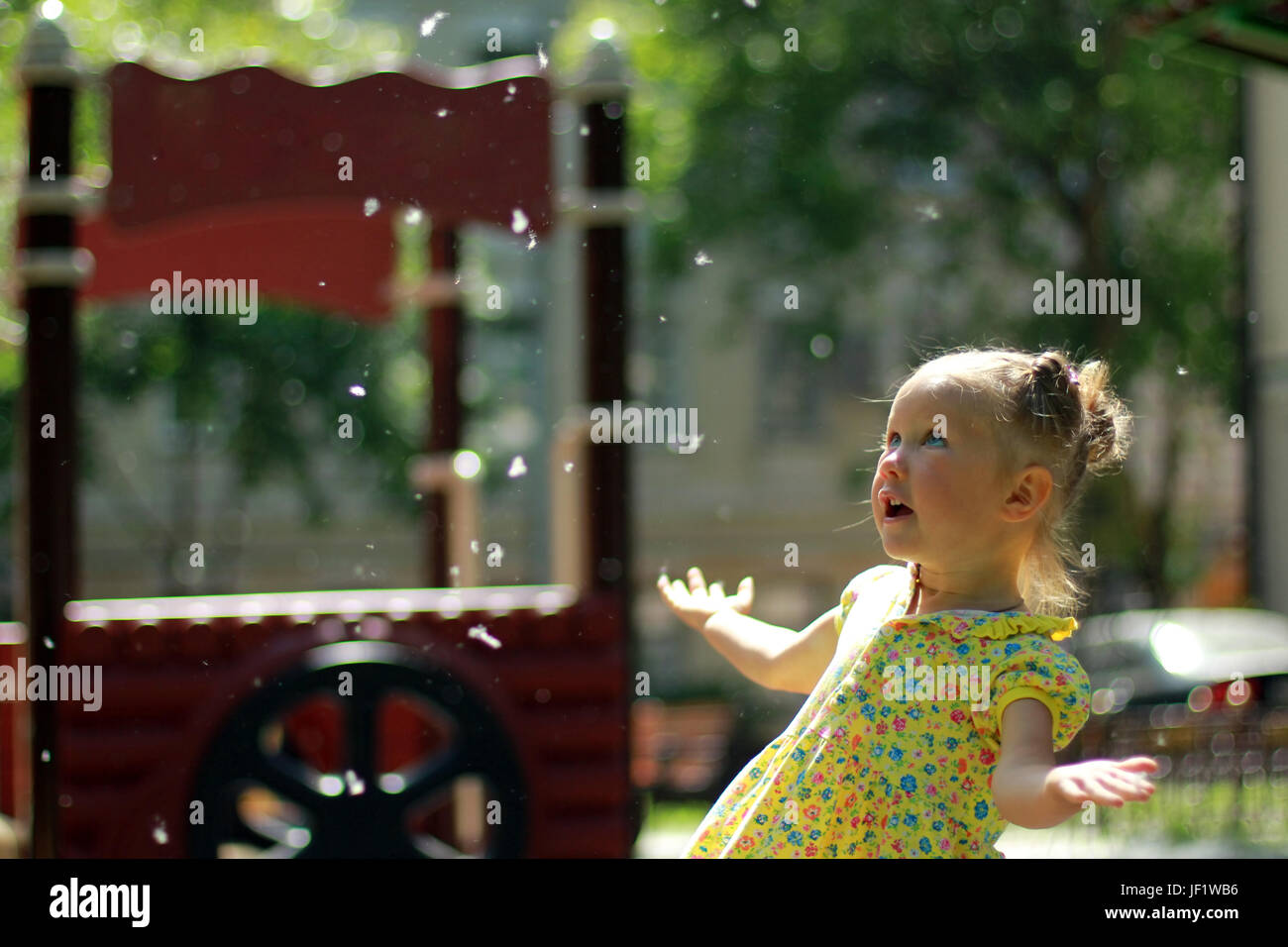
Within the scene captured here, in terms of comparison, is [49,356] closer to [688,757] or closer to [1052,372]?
[1052,372]

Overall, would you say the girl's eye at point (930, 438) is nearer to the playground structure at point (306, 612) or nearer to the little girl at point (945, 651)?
the little girl at point (945, 651)

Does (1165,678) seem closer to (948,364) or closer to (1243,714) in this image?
(1243,714)

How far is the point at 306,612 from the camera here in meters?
3.40

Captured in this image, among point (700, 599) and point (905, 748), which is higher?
point (700, 599)

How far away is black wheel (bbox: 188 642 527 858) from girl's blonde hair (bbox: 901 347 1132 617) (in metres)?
1.79

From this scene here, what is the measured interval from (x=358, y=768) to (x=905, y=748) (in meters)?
1.82

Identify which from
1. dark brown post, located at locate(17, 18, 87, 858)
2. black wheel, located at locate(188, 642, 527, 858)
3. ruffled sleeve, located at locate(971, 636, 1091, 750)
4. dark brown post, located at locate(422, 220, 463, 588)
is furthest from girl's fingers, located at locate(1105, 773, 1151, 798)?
dark brown post, located at locate(422, 220, 463, 588)

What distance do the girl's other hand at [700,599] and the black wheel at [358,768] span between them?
4.66 ft

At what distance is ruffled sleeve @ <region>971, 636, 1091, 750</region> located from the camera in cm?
159

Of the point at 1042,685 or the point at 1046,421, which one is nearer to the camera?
the point at 1042,685

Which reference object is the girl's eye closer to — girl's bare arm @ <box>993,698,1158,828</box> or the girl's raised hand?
girl's bare arm @ <box>993,698,1158,828</box>

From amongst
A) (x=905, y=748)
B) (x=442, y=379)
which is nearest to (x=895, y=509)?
(x=905, y=748)

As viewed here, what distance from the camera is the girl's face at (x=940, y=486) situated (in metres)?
1.69
